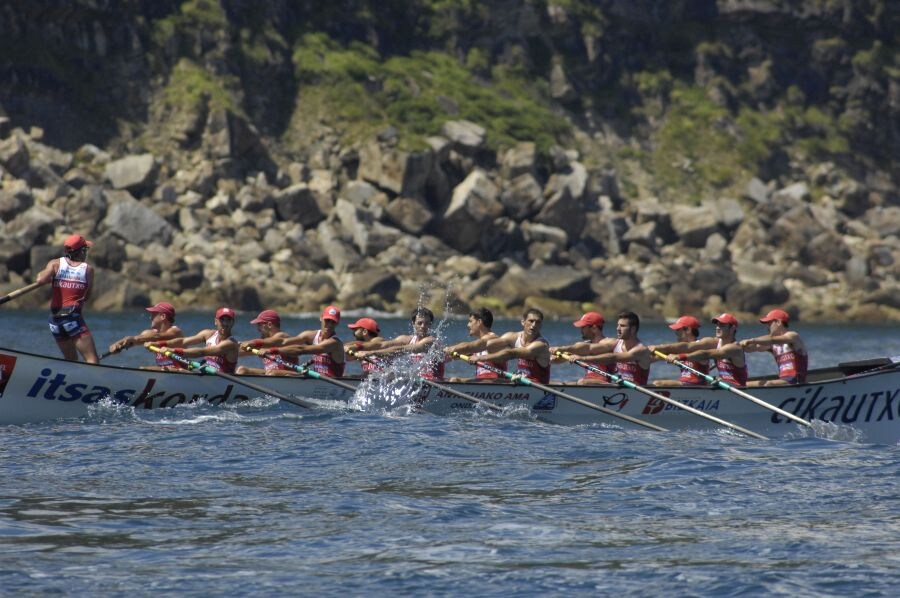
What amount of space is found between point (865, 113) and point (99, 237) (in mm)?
59917

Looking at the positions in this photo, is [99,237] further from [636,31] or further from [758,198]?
[636,31]

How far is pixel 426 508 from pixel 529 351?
7.42 m

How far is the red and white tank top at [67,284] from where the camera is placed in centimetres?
2022

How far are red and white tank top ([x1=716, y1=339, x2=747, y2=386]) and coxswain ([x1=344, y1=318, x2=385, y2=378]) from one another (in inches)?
220

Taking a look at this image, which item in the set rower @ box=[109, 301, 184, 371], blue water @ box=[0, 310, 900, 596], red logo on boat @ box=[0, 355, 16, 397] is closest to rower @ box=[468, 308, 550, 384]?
blue water @ box=[0, 310, 900, 596]

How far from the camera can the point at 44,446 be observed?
1812 cm

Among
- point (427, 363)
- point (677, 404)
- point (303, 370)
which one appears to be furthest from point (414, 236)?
point (677, 404)

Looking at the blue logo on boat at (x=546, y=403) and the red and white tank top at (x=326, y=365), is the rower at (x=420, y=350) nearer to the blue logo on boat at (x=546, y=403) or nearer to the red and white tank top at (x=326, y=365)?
the red and white tank top at (x=326, y=365)

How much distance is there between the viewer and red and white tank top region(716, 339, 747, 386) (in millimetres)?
22719

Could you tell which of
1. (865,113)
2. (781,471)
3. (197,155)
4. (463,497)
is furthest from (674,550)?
(865,113)

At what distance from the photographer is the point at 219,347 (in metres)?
21.8

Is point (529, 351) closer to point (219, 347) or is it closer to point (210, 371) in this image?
point (219, 347)

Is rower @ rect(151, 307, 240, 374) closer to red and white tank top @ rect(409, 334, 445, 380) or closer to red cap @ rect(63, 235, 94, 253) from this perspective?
red cap @ rect(63, 235, 94, 253)

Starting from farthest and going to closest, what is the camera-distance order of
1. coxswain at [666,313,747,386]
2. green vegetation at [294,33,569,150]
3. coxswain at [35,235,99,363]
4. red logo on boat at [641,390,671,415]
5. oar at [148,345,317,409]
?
green vegetation at [294,33,569,150], coxswain at [666,313,747,386], red logo on boat at [641,390,671,415], oar at [148,345,317,409], coxswain at [35,235,99,363]
